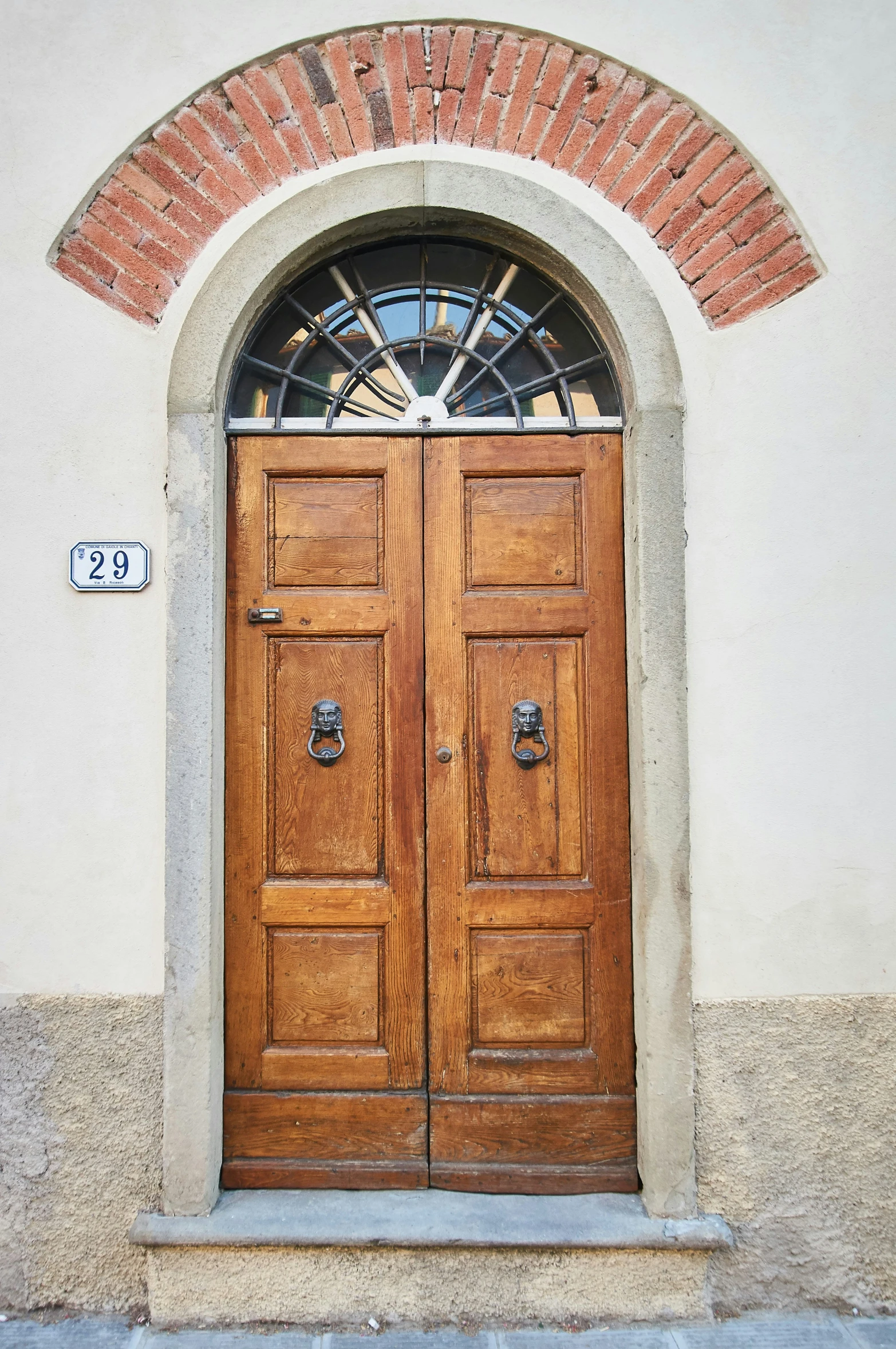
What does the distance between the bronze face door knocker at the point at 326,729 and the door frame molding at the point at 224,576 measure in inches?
12.7

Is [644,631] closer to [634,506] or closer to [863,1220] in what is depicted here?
[634,506]

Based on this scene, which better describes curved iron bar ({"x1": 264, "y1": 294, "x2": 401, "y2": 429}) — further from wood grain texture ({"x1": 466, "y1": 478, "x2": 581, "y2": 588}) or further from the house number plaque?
the house number plaque

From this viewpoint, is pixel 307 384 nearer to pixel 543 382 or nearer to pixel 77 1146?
pixel 543 382

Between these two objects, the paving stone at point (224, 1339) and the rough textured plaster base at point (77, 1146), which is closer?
the paving stone at point (224, 1339)

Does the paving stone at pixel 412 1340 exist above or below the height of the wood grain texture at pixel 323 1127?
below

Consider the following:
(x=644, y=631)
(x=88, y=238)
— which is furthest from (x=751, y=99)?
(x=88, y=238)

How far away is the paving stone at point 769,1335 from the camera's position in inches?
90.9

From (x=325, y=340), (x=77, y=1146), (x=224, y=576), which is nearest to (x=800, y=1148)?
(x=77, y=1146)

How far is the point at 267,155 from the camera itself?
103 inches

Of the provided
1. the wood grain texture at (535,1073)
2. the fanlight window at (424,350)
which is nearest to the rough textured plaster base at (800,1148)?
the wood grain texture at (535,1073)

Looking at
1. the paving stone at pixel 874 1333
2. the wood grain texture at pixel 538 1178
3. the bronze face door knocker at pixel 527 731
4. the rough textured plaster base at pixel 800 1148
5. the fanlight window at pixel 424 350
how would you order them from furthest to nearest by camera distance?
the fanlight window at pixel 424 350, the bronze face door knocker at pixel 527 731, the wood grain texture at pixel 538 1178, the rough textured plaster base at pixel 800 1148, the paving stone at pixel 874 1333

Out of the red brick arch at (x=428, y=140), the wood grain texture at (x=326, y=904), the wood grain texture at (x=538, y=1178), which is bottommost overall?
the wood grain texture at (x=538, y=1178)

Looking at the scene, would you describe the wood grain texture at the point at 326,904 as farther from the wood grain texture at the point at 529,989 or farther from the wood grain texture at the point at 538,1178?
the wood grain texture at the point at 538,1178

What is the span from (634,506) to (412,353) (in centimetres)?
101
